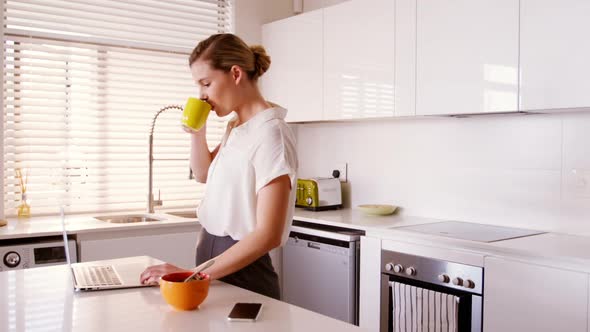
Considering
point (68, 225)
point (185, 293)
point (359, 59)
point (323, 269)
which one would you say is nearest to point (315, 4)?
point (359, 59)

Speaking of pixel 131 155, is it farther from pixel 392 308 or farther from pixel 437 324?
pixel 437 324

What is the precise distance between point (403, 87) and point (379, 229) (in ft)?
2.51

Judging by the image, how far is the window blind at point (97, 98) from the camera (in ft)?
11.0

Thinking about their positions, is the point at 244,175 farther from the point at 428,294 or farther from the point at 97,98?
the point at 97,98

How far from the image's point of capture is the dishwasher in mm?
3123

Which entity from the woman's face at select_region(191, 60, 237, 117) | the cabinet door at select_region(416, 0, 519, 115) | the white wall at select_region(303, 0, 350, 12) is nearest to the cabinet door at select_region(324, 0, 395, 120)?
the cabinet door at select_region(416, 0, 519, 115)

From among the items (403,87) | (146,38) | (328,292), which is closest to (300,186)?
(328,292)

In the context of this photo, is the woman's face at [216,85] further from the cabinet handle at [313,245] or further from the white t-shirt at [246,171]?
the cabinet handle at [313,245]

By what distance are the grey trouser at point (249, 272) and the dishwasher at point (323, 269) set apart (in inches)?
55.8

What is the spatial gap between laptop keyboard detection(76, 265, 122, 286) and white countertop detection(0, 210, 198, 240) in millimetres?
1240

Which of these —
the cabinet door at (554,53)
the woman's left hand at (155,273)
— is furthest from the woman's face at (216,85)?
the cabinet door at (554,53)

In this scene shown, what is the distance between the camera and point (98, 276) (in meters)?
1.65

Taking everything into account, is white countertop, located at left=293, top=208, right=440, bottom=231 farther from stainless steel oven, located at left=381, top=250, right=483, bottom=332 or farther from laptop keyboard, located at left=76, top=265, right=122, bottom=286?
laptop keyboard, located at left=76, top=265, right=122, bottom=286

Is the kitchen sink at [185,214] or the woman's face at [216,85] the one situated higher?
the woman's face at [216,85]
